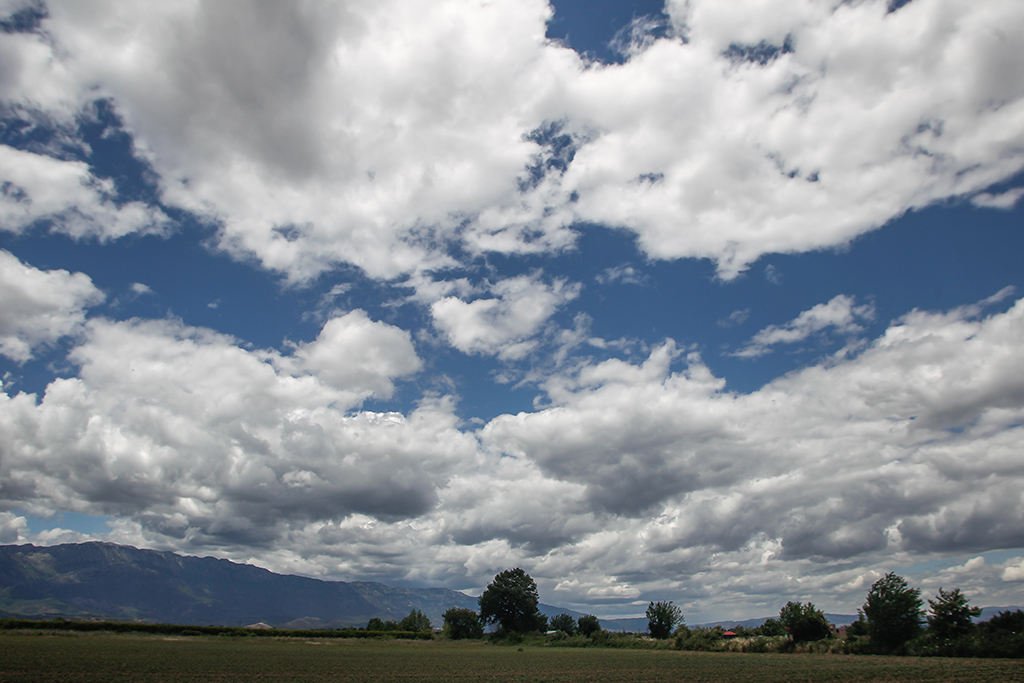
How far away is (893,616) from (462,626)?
100 m

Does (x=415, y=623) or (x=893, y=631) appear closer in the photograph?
(x=893, y=631)

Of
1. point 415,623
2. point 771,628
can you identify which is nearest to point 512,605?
point 415,623

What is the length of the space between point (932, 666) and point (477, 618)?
373 feet

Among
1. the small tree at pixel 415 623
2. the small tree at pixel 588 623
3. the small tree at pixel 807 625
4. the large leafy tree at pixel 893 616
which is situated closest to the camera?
the large leafy tree at pixel 893 616

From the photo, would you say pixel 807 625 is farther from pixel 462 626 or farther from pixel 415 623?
pixel 415 623

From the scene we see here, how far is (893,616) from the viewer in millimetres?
61469

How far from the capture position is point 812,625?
72500mm

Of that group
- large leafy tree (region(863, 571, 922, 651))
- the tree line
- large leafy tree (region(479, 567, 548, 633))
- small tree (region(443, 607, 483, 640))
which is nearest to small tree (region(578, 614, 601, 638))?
large leafy tree (region(479, 567, 548, 633))

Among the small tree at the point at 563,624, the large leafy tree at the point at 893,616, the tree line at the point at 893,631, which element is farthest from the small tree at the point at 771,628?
the small tree at the point at 563,624

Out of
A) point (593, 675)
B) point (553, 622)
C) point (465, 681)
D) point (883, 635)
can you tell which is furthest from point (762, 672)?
point (553, 622)

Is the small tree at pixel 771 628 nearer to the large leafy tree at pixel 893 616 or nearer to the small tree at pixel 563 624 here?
the large leafy tree at pixel 893 616

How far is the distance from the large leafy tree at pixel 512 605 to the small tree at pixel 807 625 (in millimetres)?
72418

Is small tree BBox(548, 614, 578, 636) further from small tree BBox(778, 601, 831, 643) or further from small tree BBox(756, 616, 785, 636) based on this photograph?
small tree BBox(778, 601, 831, 643)

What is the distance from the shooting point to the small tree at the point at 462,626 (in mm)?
136250
